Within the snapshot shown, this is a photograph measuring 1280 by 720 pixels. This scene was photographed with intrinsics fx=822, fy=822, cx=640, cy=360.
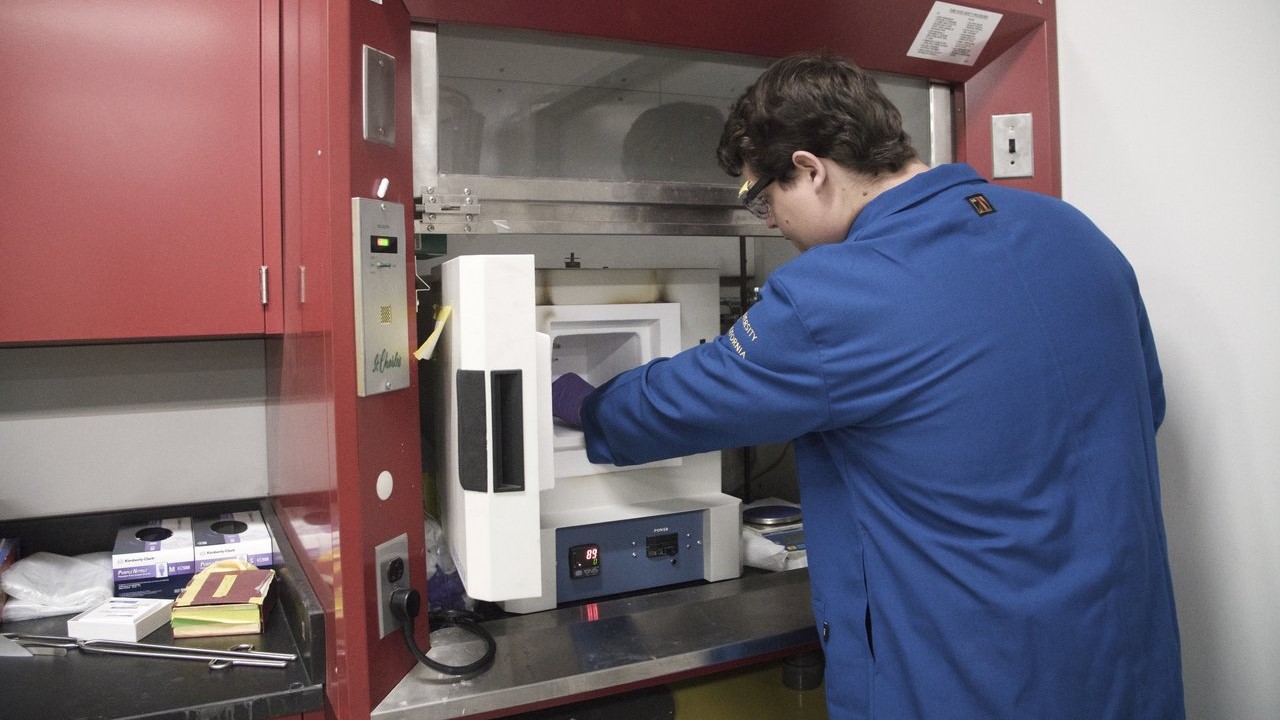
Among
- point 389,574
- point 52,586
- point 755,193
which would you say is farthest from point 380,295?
point 52,586

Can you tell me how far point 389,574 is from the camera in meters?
1.16

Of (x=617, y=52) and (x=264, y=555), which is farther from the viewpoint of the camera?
(x=264, y=555)

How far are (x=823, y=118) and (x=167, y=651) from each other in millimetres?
1320

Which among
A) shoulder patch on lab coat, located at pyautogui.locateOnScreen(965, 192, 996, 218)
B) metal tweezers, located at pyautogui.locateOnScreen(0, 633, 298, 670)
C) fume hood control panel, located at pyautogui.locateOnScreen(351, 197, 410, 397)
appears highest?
shoulder patch on lab coat, located at pyautogui.locateOnScreen(965, 192, 996, 218)

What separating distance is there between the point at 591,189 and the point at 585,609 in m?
0.74

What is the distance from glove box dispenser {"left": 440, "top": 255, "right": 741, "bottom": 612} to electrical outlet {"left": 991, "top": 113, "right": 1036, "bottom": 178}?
25.0 inches

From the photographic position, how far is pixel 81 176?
1.40 metres

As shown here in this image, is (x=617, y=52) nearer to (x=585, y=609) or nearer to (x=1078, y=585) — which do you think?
(x=585, y=609)

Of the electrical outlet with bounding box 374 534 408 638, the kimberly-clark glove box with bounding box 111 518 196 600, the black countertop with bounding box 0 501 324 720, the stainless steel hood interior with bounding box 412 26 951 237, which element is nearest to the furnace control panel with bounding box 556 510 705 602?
the electrical outlet with bounding box 374 534 408 638

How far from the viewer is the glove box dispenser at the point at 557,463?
1046mm

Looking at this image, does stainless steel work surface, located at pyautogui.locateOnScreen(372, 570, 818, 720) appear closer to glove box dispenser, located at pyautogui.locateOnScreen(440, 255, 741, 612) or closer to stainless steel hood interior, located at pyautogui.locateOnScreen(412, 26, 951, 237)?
glove box dispenser, located at pyautogui.locateOnScreen(440, 255, 741, 612)

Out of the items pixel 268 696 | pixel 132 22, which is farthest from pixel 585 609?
pixel 132 22

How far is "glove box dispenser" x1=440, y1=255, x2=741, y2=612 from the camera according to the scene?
1046 millimetres

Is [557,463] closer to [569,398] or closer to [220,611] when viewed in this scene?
[569,398]
